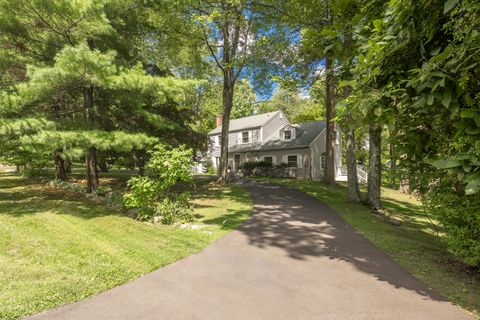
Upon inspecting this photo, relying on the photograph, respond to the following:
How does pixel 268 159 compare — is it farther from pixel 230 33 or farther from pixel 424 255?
pixel 424 255

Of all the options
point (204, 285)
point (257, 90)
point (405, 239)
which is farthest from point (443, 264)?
point (257, 90)

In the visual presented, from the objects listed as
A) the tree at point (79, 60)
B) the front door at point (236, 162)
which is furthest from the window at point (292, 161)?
the tree at point (79, 60)

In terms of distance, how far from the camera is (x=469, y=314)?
3.58 m

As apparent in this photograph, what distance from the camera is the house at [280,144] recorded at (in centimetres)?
2484

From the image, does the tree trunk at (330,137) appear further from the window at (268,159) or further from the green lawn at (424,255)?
the window at (268,159)

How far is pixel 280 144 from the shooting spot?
88.3 ft

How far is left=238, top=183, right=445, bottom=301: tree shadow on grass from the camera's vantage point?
4906 mm

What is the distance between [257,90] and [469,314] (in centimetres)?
1699

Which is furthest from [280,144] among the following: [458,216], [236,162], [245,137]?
[458,216]

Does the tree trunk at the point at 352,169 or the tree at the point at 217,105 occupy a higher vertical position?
the tree at the point at 217,105

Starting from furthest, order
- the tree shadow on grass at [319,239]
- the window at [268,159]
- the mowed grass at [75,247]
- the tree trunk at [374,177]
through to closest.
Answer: the window at [268,159] → the tree trunk at [374,177] → the tree shadow on grass at [319,239] → the mowed grass at [75,247]

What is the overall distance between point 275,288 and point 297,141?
22.5 metres

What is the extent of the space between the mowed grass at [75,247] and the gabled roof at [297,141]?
16.5m

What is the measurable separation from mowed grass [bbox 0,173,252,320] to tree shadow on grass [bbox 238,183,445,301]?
3.00 ft
